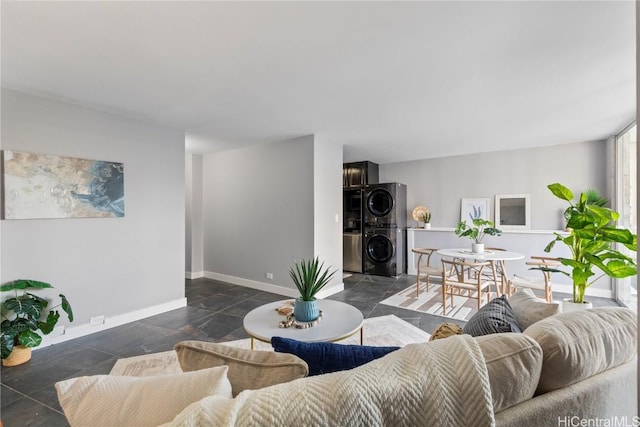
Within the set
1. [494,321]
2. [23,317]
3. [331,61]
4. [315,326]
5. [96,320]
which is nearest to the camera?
[494,321]

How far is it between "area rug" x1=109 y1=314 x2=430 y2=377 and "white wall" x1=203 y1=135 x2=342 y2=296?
4.80 ft

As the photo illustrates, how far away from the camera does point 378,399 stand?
24.1 inches

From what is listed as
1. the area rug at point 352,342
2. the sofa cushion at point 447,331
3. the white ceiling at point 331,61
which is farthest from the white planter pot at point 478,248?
the sofa cushion at point 447,331

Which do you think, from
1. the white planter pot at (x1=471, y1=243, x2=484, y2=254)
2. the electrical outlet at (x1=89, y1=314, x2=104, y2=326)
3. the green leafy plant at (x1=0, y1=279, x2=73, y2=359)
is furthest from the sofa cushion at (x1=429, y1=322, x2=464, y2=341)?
the electrical outlet at (x1=89, y1=314, x2=104, y2=326)

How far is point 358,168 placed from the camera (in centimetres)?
625

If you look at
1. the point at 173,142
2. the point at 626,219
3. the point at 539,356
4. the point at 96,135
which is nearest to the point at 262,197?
the point at 173,142

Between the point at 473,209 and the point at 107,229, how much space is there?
5.94 meters

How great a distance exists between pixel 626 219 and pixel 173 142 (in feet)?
20.7

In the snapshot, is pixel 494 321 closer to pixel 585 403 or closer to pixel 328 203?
pixel 585 403

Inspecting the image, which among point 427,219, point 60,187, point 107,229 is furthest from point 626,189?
point 60,187

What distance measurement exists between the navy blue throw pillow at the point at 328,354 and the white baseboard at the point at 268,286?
3344mm

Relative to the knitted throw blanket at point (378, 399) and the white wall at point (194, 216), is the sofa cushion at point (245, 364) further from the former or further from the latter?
the white wall at point (194, 216)

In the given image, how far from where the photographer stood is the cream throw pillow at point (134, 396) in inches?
25.5

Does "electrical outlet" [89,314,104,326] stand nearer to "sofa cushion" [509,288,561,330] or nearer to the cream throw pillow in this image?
the cream throw pillow
